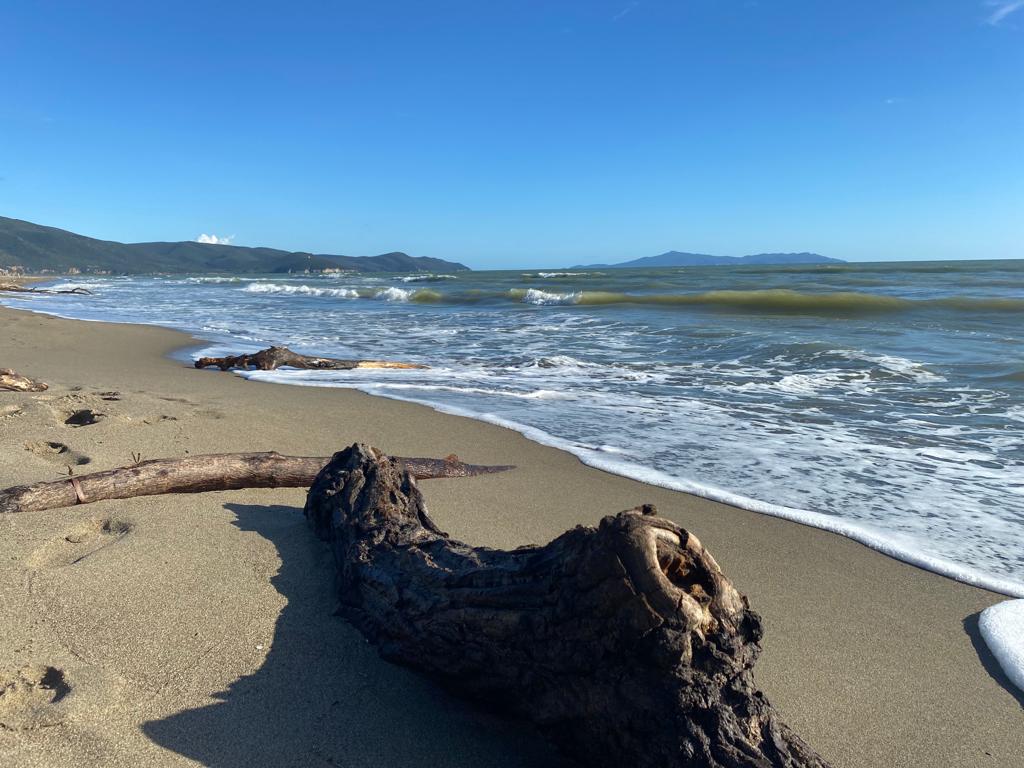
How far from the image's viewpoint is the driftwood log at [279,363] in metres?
9.00

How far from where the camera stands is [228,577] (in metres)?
2.73

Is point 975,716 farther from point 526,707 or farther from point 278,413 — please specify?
point 278,413

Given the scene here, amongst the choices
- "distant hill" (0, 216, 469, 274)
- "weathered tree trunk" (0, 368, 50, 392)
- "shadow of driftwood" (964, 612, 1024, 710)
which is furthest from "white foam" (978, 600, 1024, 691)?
"distant hill" (0, 216, 469, 274)

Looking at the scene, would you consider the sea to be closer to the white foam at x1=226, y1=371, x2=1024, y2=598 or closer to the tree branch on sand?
the white foam at x1=226, y1=371, x2=1024, y2=598

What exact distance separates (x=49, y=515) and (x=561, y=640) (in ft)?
8.33

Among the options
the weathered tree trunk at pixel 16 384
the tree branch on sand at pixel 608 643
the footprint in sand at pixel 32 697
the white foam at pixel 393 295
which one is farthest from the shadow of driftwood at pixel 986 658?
the white foam at pixel 393 295

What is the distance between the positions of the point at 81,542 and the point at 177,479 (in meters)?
0.67

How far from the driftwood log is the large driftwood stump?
7392 mm

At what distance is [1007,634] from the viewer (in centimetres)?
268

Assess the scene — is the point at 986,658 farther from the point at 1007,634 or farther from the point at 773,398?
the point at 773,398

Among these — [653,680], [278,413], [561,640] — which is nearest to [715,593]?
[653,680]

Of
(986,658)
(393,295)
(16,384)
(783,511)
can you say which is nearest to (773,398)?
(783,511)

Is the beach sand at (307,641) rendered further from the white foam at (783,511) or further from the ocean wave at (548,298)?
the ocean wave at (548,298)

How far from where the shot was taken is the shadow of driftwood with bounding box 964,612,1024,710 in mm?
2352
